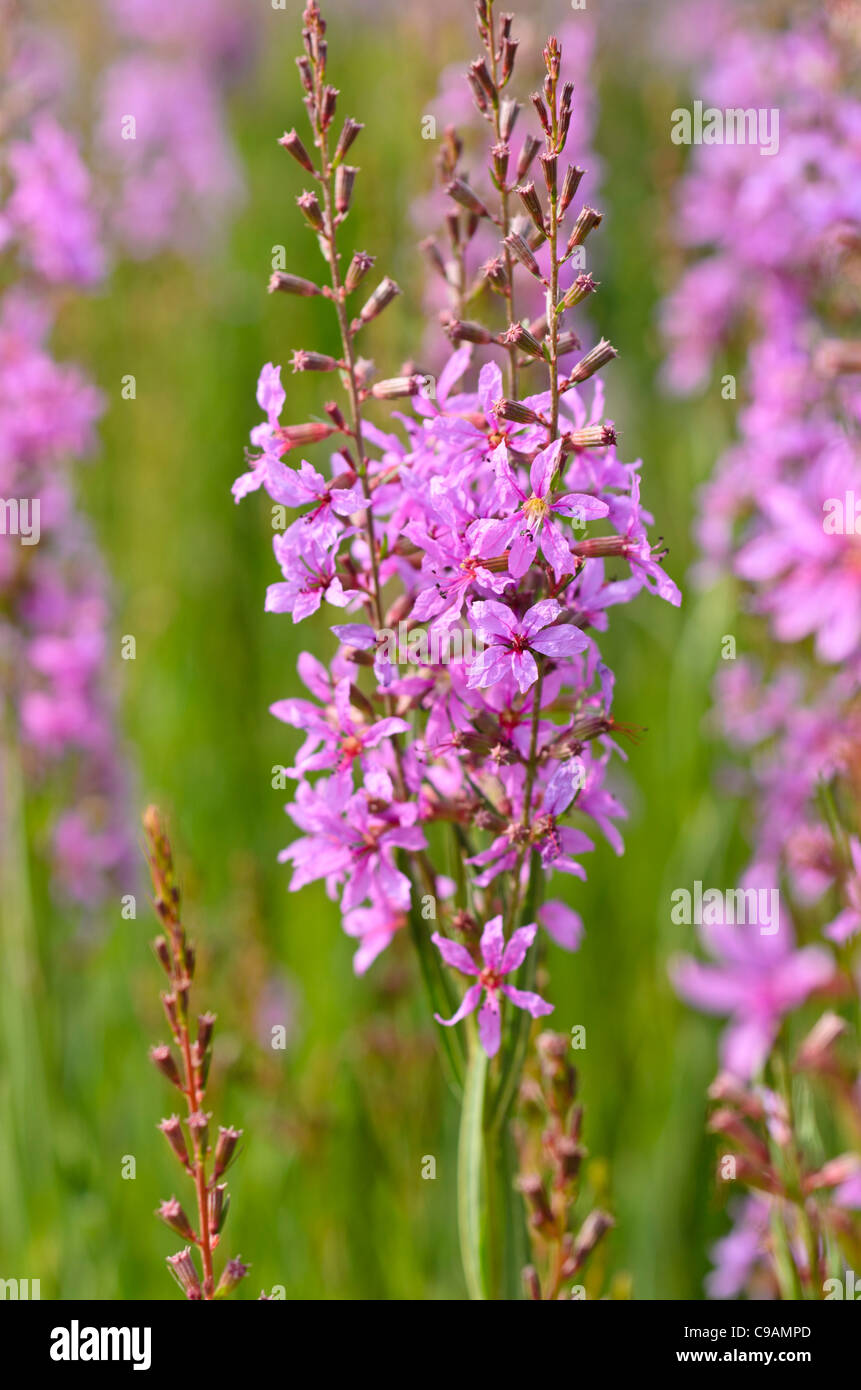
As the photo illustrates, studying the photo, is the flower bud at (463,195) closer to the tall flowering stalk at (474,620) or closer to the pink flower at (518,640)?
the tall flowering stalk at (474,620)

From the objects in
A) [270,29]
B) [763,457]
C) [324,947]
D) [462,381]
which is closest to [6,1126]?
[324,947]

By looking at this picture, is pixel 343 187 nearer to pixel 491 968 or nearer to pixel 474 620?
pixel 474 620

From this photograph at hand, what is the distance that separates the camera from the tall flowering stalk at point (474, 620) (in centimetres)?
160

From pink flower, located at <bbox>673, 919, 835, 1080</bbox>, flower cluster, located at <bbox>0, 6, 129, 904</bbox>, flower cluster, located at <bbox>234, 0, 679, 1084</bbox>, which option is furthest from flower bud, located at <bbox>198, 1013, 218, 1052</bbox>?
flower cluster, located at <bbox>0, 6, 129, 904</bbox>

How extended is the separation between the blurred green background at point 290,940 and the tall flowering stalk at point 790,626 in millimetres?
297

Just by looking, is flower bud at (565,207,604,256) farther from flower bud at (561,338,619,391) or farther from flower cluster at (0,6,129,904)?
flower cluster at (0,6,129,904)

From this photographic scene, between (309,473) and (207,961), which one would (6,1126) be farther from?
(309,473)

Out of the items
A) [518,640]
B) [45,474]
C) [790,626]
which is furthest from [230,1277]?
[45,474]

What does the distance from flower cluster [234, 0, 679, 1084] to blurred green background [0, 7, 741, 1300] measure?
1.03m

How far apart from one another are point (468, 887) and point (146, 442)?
425 cm

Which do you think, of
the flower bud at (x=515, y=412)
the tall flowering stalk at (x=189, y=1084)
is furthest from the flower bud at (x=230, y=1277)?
the flower bud at (x=515, y=412)
